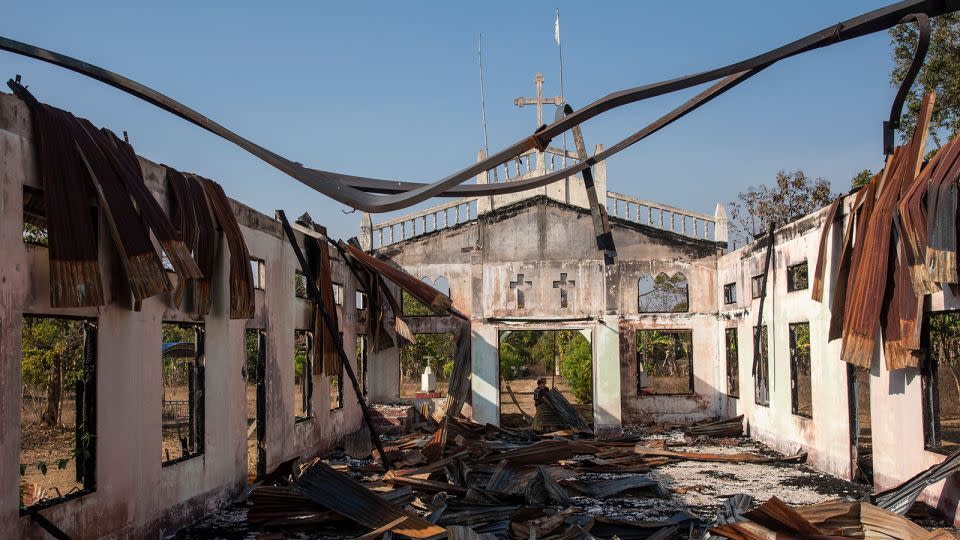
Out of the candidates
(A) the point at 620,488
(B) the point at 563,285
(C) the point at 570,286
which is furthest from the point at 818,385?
(B) the point at 563,285

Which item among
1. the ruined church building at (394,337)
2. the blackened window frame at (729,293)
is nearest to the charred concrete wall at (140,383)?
the ruined church building at (394,337)

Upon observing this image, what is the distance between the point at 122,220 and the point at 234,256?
325 centimetres

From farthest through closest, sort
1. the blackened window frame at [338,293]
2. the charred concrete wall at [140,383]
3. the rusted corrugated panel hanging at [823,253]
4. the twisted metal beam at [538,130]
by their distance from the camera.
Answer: the blackened window frame at [338,293], the rusted corrugated panel hanging at [823,253], the charred concrete wall at [140,383], the twisted metal beam at [538,130]

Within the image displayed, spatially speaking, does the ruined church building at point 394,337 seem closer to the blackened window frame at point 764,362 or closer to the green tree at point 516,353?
the blackened window frame at point 764,362

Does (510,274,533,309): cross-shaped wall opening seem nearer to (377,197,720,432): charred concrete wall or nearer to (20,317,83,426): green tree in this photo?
(377,197,720,432): charred concrete wall

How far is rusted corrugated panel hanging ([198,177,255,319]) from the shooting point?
11.3 metres

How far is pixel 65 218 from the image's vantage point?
7473mm

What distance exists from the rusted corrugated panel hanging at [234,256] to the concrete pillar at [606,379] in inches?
422

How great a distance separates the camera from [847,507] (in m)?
9.05

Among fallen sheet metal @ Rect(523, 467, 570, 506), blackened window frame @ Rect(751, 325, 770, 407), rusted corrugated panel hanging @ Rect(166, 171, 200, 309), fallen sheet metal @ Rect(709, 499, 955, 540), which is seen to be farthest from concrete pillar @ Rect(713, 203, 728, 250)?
rusted corrugated panel hanging @ Rect(166, 171, 200, 309)

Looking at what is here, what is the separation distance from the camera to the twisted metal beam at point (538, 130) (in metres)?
4.56

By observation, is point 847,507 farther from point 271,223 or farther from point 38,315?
point 271,223

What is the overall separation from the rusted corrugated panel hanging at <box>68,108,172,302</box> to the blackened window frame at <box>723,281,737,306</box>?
1514cm

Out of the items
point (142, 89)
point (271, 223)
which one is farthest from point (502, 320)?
point (142, 89)
